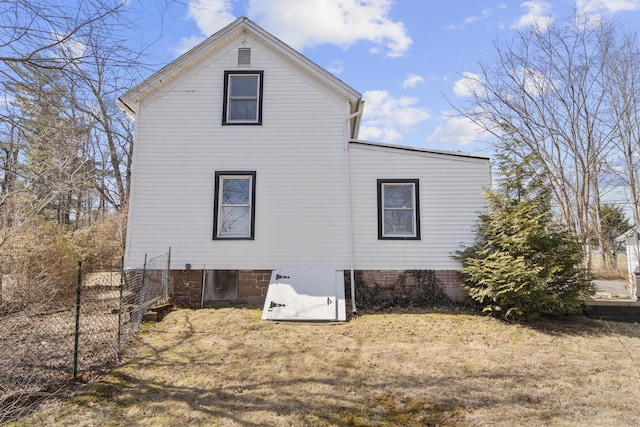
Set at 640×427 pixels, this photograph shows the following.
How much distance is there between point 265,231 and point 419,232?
4.00m

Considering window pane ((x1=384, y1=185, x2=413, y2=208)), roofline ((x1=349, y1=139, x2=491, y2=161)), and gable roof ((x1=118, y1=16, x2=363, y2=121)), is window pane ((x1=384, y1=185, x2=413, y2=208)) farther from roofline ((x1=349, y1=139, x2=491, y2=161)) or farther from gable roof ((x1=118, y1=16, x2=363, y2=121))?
gable roof ((x1=118, y1=16, x2=363, y2=121))

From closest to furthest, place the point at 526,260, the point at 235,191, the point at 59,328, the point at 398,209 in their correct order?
the point at 59,328 → the point at 526,260 → the point at 398,209 → the point at 235,191

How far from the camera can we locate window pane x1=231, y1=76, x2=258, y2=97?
1011cm

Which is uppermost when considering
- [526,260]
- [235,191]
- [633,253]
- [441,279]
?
[235,191]

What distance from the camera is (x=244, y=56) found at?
10.2 m

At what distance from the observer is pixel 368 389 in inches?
183

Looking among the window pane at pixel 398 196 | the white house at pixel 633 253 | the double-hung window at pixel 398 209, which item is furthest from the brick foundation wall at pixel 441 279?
the white house at pixel 633 253

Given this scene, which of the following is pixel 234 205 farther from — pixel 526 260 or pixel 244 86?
pixel 526 260

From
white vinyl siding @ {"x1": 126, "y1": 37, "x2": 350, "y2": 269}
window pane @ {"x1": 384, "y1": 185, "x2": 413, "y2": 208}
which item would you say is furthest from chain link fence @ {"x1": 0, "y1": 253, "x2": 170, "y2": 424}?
window pane @ {"x1": 384, "y1": 185, "x2": 413, "y2": 208}

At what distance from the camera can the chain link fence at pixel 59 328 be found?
4368 millimetres

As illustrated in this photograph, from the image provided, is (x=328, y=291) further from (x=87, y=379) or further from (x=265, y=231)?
(x=87, y=379)

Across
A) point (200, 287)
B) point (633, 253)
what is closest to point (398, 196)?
point (200, 287)

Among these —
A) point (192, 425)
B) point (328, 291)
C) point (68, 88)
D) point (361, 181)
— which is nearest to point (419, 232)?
point (361, 181)

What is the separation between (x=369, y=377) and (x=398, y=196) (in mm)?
5555
